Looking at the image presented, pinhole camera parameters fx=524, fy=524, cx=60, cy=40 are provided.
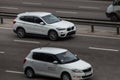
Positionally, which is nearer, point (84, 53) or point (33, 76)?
point (33, 76)

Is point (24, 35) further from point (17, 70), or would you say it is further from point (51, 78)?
point (51, 78)

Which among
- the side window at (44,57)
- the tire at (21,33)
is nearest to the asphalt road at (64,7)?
the tire at (21,33)

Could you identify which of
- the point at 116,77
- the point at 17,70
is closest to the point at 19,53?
the point at 17,70

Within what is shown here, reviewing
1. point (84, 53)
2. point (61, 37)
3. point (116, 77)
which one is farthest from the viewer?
point (61, 37)

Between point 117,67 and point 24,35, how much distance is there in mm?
9340

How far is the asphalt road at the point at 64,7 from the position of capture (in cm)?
4169

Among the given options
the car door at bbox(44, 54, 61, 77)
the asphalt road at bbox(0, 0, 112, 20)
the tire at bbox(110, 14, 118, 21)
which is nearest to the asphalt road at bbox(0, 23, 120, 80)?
the car door at bbox(44, 54, 61, 77)

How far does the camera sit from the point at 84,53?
3064 cm

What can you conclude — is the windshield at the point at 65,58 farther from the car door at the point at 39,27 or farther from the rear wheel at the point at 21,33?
the rear wheel at the point at 21,33

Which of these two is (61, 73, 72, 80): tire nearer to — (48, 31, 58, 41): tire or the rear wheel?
(48, 31, 58, 41): tire

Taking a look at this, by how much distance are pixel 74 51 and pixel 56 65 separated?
5473 millimetres

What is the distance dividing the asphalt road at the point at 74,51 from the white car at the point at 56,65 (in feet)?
1.94

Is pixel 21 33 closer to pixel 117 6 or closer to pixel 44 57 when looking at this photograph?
pixel 117 6

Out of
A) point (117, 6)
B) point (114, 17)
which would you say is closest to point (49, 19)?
point (114, 17)
